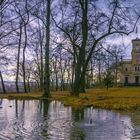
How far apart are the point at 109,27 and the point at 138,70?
93.7 meters

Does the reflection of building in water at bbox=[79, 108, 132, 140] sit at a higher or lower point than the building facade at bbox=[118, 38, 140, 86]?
lower

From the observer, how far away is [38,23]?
58.8 metres

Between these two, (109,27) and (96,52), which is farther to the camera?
(96,52)

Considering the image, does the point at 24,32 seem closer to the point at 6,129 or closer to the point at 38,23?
the point at 38,23

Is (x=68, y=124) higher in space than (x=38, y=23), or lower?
lower

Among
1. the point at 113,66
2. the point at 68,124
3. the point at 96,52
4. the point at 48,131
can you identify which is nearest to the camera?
the point at 48,131

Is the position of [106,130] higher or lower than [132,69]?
lower

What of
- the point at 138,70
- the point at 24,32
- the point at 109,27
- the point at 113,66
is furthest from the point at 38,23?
the point at 138,70

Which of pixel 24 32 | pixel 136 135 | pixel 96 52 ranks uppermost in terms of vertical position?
pixel 24 32

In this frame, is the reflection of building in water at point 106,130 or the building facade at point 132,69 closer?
the reflection of building in water at point 106,130

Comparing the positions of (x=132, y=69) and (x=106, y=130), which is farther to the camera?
(x=132, y=69)

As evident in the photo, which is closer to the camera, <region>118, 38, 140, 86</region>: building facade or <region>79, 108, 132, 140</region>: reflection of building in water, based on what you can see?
<region>79, 108, 132, 140</region>: reflection of building in water

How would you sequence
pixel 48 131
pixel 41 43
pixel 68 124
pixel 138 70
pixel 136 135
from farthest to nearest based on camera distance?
pixel 138 70, pixel 41 43, pixel 68 124, pixel 48 131, pixel 136 135

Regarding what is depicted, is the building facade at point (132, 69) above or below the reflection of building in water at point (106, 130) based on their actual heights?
above
